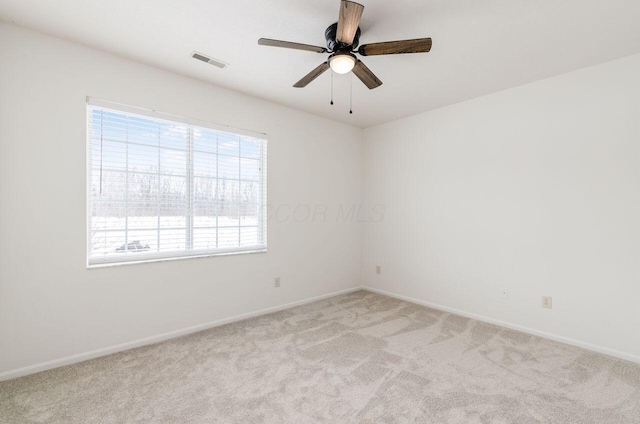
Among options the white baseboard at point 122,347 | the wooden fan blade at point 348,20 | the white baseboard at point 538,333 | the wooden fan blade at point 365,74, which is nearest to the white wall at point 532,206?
the white baseboard at point 538,333

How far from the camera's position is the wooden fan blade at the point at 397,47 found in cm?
188

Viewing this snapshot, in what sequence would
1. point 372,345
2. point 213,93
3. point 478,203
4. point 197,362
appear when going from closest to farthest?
point 197,362 < point 372,345 < point 213,93 < point 478,203

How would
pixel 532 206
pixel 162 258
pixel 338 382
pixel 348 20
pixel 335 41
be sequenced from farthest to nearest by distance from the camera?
1. pixel 532 206
2. pixel 162 258
3. pixel 338 382
4. pixel 335 41
5. pixel 348 20

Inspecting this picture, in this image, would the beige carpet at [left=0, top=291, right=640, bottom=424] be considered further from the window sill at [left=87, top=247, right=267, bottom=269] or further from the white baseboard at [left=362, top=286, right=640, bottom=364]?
the window sill at [left=87, top=247, right=267, bottom=269]

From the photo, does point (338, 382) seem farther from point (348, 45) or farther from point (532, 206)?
point (532, 206)

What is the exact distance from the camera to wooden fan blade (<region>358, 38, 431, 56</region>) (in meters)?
1.88

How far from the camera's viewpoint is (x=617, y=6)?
1954mm

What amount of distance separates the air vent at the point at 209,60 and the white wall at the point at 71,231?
47 cm

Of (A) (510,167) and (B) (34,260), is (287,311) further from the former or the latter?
(A) (510,167)

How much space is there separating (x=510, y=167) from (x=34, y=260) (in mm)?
4488

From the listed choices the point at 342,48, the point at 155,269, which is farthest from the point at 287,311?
the point at 342,48

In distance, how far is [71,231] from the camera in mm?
2441

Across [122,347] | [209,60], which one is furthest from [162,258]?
[209,60]

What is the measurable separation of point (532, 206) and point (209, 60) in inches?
138
